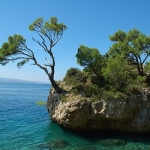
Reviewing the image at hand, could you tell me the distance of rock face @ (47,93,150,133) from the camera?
26.0 meters

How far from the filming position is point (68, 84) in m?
33.4

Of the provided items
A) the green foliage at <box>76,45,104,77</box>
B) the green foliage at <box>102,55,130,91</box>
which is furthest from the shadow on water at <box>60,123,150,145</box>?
the green foliage at <box>76,45,104,77</box>

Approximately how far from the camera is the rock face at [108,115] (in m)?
26.0

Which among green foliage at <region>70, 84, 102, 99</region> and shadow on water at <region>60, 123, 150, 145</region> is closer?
shadow on water at <region>60, 123, 150, 145</region>

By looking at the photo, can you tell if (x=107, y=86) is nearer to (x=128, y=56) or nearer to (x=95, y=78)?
(x=95, y=78)

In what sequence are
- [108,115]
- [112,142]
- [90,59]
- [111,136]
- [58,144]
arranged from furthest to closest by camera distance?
[90,59] → [111,136] → [108,115] → [112,142] → [58,144]

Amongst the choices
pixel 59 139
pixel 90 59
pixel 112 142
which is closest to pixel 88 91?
pixel 90 59

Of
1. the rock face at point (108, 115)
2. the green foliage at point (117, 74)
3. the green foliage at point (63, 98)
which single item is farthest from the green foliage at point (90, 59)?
the rock face at point (108, 115)

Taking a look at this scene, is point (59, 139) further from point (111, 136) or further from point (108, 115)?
point (108, 115)

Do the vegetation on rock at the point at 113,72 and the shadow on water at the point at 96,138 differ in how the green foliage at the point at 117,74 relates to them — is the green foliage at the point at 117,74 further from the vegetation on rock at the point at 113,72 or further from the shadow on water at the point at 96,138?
the shadow on water at the point at 96,138

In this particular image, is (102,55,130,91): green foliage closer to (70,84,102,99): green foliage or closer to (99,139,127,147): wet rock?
(70,84,102,99): green foliage

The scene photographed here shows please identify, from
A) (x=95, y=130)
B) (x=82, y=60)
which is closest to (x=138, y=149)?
(x=95, y=130)

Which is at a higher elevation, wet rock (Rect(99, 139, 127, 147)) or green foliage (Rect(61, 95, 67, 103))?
green foliage (Rect(61, 95, 67, 103))

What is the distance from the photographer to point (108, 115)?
25.8 m
